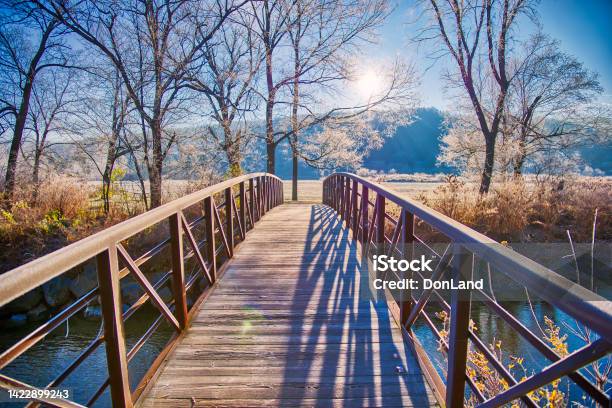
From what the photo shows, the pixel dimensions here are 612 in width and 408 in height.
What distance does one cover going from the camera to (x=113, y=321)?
5.85 ft

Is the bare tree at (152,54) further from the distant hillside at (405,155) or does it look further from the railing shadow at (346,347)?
the distant hillside at (405,155)

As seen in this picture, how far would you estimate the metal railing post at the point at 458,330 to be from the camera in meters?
1.75

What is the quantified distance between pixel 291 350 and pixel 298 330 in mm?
296

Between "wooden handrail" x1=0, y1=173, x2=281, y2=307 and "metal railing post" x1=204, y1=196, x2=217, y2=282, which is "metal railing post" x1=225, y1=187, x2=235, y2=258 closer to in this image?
"metal railing post" x1=204, y1=196, x2=217, y2=282

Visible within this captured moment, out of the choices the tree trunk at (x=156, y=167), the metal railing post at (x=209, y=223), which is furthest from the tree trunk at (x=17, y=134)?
the metal railing post at (x=209, y=223)

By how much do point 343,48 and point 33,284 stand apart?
49.7 feet

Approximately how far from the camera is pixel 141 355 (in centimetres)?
660

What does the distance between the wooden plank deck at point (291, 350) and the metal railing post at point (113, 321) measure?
0.30 meters

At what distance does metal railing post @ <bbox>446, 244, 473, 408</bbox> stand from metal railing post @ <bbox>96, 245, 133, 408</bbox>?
174 centimetres

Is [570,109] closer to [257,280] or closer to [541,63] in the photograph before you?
[541,63]

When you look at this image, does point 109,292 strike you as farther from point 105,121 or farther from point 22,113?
point 22,113

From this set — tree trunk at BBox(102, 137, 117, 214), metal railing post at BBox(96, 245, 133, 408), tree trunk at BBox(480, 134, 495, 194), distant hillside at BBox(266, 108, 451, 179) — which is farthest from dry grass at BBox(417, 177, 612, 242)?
distant hillside at BBox(266, 108, 451, 179)

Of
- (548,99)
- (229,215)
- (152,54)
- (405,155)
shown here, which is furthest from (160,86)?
(405,155)

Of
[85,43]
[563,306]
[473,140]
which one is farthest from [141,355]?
[473,140]
